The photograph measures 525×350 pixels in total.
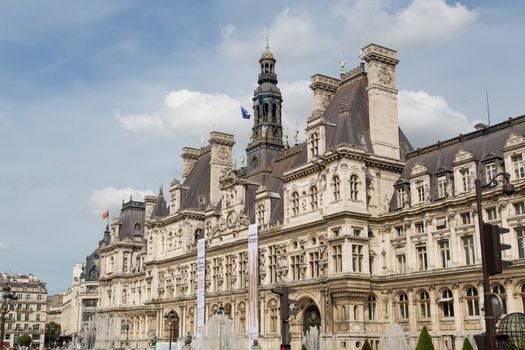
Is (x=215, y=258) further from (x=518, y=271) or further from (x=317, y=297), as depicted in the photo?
(x=518, y=271)

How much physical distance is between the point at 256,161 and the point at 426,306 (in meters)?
32.4

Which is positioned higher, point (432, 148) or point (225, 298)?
point (432, 148)

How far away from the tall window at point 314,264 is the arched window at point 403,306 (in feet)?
24.4

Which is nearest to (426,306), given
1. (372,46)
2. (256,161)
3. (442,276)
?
(442,276)

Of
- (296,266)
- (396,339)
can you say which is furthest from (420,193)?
(296,266)

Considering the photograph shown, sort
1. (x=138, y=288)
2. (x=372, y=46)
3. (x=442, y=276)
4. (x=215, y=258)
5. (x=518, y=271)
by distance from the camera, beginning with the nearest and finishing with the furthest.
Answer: (x=518, y=271), (x=442, y=276), (x=372, y=46), (x=215, y=258), (x=138, y=288)

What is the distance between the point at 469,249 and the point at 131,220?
66.7m

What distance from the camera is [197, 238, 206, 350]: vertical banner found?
70750 millimetres

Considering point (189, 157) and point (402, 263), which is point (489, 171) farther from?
point (189, 157)

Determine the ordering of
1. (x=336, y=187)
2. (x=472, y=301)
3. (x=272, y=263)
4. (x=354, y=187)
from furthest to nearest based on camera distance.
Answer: (x=272, y=263) < (x=336, y=187) < (x=354, y=187) < (x=472, y=301)

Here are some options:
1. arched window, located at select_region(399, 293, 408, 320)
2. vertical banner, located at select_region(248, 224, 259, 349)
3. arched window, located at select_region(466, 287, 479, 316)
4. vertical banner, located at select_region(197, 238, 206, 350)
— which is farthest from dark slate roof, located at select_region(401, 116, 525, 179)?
vertical banner, located at select_region(197, 238, 206, 350)

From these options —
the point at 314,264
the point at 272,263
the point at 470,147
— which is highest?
the point at 470,147

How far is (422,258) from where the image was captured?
5069 cm

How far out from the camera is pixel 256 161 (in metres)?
77.1
